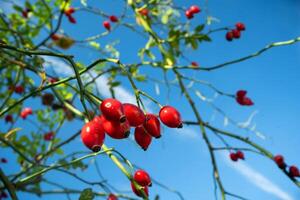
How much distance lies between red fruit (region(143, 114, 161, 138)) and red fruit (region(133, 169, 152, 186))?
0.17 meters

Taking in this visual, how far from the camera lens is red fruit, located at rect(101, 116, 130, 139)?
0.95 metres

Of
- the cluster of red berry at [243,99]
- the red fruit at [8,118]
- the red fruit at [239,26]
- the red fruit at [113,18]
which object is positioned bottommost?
the cluster of red berry at [243,99]

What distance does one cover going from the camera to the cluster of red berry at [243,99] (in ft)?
8.56

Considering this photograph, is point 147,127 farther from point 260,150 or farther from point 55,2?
point 55,2

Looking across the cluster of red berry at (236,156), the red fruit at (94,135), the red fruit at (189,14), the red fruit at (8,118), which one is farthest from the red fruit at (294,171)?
the red fruit at (8,118)

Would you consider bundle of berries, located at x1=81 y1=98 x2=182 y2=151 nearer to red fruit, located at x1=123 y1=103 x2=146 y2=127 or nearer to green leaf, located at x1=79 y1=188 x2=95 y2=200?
red fruit, located at x1=123 y1=103 x2=146 y2=127

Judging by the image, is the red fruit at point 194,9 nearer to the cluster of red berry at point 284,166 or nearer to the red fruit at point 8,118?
the cluster of red berry at point 284,166

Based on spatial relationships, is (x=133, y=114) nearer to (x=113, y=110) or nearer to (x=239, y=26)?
(x=113, y=110)

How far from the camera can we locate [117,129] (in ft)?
3.11

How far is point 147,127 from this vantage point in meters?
1.01

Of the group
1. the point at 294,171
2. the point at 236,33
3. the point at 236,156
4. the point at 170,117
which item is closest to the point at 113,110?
the point at 170,117

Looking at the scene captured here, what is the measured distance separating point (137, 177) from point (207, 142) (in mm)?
1102

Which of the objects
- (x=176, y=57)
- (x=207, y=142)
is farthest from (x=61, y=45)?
(x=207, y=142)

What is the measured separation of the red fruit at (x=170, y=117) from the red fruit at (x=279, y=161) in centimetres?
115
